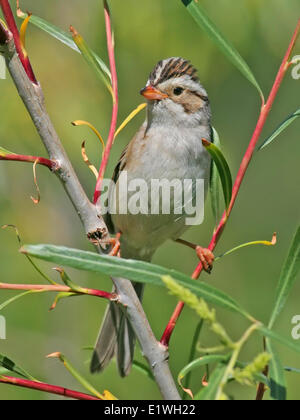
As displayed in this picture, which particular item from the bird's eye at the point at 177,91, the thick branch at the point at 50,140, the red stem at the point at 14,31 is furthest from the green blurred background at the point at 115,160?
the red stem at the point at 14,31

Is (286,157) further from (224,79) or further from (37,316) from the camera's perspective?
(37,316)

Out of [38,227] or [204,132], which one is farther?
[38,227]

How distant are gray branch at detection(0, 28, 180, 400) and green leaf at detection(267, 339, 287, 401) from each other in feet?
1.00

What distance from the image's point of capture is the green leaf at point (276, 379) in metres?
1.28

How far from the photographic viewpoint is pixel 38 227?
3.69 meters

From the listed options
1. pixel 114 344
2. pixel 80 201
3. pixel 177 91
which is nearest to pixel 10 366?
pixel 80 201

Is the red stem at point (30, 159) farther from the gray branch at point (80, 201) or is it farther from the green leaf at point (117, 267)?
the green leaf at point (117, 267)

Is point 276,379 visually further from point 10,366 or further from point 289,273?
point 10,366

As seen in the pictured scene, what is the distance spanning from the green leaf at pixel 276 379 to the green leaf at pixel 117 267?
0.37ft

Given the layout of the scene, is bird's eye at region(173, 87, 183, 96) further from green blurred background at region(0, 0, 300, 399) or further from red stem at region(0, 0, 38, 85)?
red stem at region(0, 0, 38, 85)

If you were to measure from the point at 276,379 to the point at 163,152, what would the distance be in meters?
1.83
